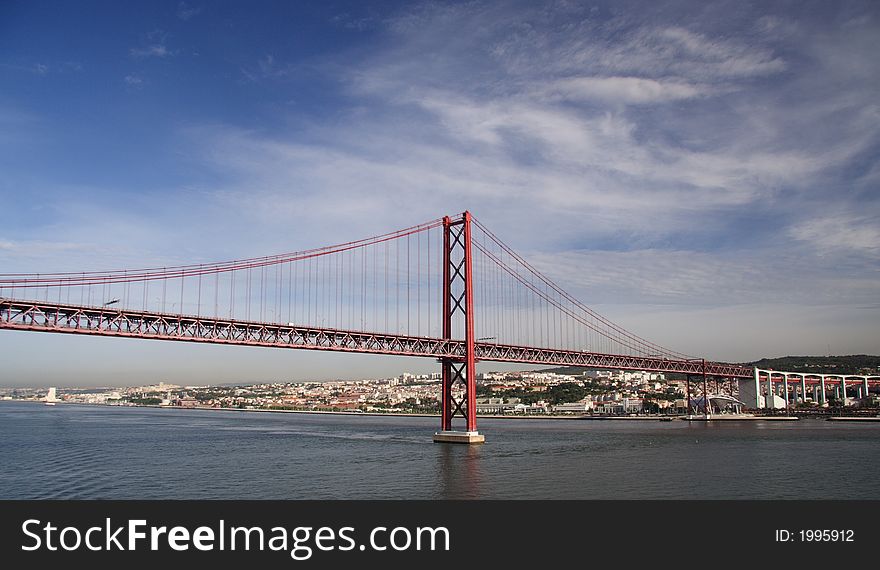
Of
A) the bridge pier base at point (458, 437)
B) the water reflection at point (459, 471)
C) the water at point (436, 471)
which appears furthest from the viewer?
the bridge pier base at point (458, 437)

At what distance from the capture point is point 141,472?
29.9 meters

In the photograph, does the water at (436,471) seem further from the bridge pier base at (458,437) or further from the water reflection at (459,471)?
the bridge pier base at (458,437)

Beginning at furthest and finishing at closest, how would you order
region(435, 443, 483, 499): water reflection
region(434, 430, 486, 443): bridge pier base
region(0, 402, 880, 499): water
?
region(434, 430, 486, 443): bridge pier base → region(0, 402, 880, 499): water → region(435, 443, 483, 499): water reflection

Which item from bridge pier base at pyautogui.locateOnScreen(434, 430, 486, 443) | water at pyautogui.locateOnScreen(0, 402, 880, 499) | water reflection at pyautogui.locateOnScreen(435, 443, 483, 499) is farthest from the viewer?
bridge pier base at pyautogui.locateOnScreen(434, 430, 486, 443)

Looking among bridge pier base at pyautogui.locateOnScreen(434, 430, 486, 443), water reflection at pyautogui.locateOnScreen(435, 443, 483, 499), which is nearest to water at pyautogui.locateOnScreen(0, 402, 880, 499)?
water reflection at pyautogui.locateOnScreen(435, 443, 483, 499)

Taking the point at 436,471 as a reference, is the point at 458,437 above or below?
above

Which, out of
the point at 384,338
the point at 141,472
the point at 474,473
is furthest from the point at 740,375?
the point at 141,472

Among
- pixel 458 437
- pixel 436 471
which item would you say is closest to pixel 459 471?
pixel 436 471

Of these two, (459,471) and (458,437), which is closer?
(459,471)

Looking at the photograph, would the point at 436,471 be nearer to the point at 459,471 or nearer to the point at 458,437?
the point at 459,471

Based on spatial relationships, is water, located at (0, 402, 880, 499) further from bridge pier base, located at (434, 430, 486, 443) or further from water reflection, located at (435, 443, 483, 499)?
bridge pier base, located at (434, 430, 486, 443)

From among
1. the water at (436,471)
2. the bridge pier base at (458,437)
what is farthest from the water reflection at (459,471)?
the bridge pier base at (458,437)

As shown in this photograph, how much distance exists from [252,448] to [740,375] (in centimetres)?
8433
